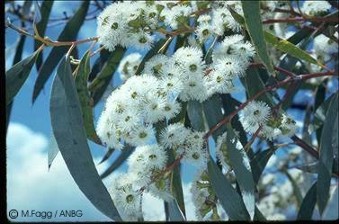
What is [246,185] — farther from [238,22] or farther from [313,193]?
[313,193]

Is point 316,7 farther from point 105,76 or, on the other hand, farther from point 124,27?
point 124,27

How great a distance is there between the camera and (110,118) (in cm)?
133

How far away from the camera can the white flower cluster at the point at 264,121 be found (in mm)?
1447

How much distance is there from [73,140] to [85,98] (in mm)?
222

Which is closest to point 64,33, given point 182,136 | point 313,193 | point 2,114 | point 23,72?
point 2,114

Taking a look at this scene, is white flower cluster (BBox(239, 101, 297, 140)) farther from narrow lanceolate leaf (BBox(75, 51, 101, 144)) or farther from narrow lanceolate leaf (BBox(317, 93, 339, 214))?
narrow lanceolate leaf (BBox(75, 51, 101, 144))

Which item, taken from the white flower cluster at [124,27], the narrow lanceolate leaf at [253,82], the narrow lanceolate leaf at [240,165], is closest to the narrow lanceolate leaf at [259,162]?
the narrow lanceolate leaf at [253,82]

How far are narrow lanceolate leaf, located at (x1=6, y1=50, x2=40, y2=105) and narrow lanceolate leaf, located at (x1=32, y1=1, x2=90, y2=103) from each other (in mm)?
544

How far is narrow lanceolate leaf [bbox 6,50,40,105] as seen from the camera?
157cm

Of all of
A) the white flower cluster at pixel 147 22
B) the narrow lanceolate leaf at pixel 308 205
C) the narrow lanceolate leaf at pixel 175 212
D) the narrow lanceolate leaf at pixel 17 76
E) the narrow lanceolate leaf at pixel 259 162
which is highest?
the white flower cluster at pixel 147 22

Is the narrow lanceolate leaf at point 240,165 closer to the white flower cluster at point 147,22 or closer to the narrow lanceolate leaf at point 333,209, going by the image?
the white flower cluster at point 147,22

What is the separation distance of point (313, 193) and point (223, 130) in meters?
0.65

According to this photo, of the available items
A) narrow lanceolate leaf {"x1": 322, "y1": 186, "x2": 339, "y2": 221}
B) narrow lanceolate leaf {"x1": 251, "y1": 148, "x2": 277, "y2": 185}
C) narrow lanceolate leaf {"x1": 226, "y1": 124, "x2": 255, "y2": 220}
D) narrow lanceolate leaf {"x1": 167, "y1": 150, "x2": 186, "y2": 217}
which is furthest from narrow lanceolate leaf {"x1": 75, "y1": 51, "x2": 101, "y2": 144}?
narrow lanceolate leaf {"x1": 322, "y1": 186, "x2": 339, "y2": 221}

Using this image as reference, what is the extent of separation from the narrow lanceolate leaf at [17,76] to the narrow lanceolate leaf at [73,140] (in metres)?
0.11
